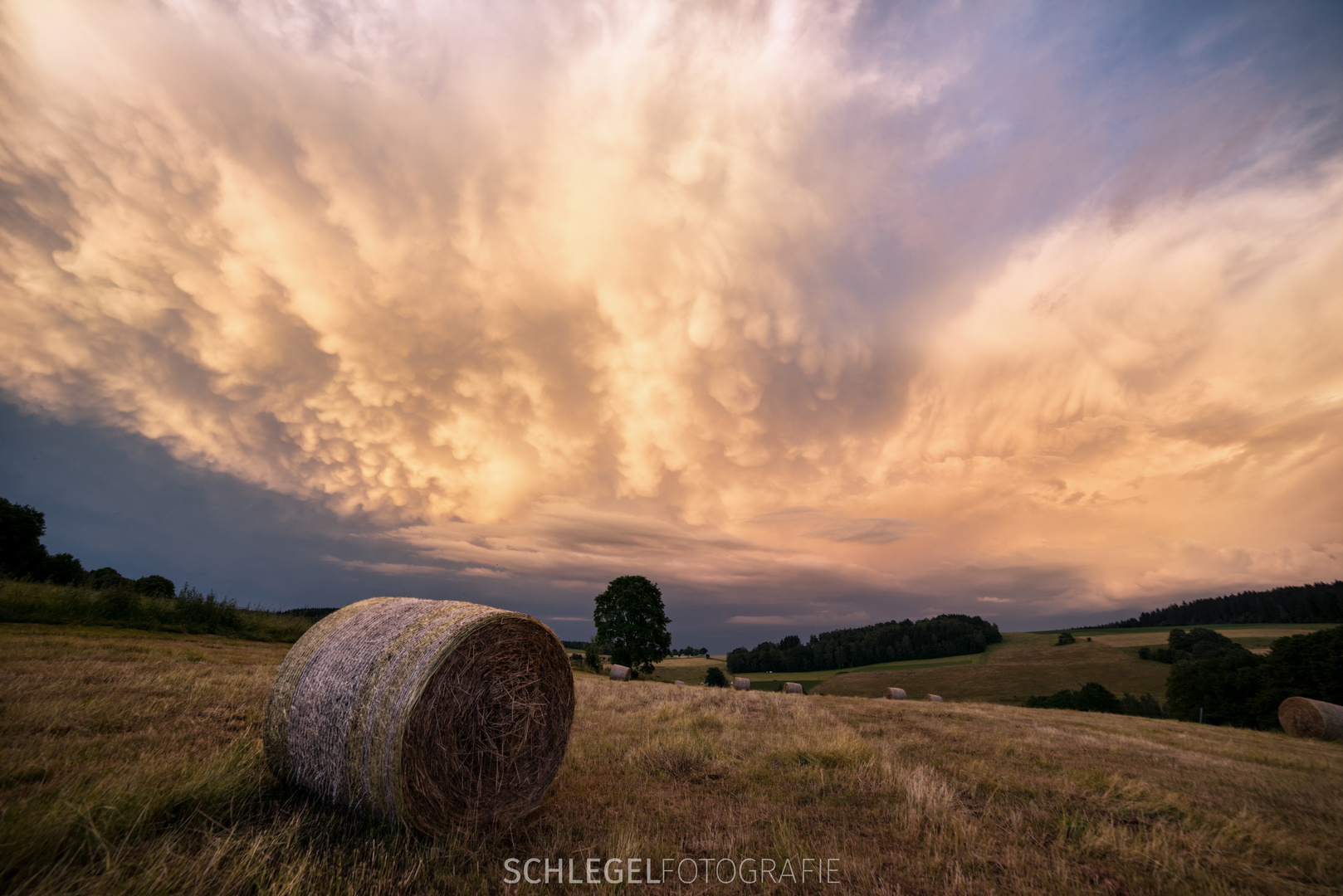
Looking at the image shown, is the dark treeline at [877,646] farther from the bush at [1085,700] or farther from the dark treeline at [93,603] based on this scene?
the dark treeline at [93,603]

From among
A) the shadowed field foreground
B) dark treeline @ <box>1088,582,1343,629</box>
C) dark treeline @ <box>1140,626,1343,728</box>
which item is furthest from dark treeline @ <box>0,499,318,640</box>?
dark treeline @ <box>1088,582,1343,629</box>

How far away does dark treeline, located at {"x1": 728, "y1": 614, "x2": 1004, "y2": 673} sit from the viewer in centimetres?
9169

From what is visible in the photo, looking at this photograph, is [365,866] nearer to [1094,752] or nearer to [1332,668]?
[1094,752]

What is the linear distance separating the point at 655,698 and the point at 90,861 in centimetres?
1457

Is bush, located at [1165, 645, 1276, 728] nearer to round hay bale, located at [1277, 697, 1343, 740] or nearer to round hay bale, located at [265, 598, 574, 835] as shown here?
round hay bale, located at [1277, 697, 1343, 740]

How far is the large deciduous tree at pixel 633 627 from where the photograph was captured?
52.9 m

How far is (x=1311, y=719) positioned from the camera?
2494 centimetres

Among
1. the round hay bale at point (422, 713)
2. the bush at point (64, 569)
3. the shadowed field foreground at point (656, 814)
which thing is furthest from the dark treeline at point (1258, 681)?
the bush at point (64, 569)

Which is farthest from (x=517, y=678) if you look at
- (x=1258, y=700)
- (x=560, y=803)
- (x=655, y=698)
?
(x=1258, y=700)

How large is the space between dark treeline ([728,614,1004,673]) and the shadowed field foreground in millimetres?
91003

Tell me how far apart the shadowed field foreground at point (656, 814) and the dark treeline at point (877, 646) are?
91.0 meters

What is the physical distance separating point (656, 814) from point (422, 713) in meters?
2.63

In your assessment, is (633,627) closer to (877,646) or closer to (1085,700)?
(1085,700)

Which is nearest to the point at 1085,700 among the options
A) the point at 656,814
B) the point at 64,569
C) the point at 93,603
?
the point at 656,814
